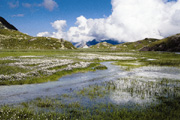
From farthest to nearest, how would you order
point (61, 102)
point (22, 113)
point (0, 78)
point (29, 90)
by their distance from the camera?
point (0, 78), point (29, 90), point (61, 102), point (22, 113)

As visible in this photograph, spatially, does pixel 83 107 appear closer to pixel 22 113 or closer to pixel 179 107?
pixel 22 113

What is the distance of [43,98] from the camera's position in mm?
15922

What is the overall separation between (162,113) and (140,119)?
2.41 m

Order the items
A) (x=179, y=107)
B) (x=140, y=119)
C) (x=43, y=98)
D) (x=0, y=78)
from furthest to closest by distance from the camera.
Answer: (x=0, y=78) → (x=43, y=98) → (x=179, y=107) → (x=140, y=119)

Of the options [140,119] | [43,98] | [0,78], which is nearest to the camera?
[140,119]

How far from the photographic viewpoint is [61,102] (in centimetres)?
1474

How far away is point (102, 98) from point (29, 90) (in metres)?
10.2

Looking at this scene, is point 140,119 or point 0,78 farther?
point 0,78

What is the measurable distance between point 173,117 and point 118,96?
659 cm

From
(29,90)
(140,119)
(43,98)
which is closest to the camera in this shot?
(140,119)

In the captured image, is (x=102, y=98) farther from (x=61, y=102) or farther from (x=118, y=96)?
(x=61, y=102)

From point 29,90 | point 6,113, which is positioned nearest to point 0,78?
point 29,90

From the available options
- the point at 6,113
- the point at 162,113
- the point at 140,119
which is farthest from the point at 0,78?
the point at 162,113

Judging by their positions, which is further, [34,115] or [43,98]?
[43,98]
